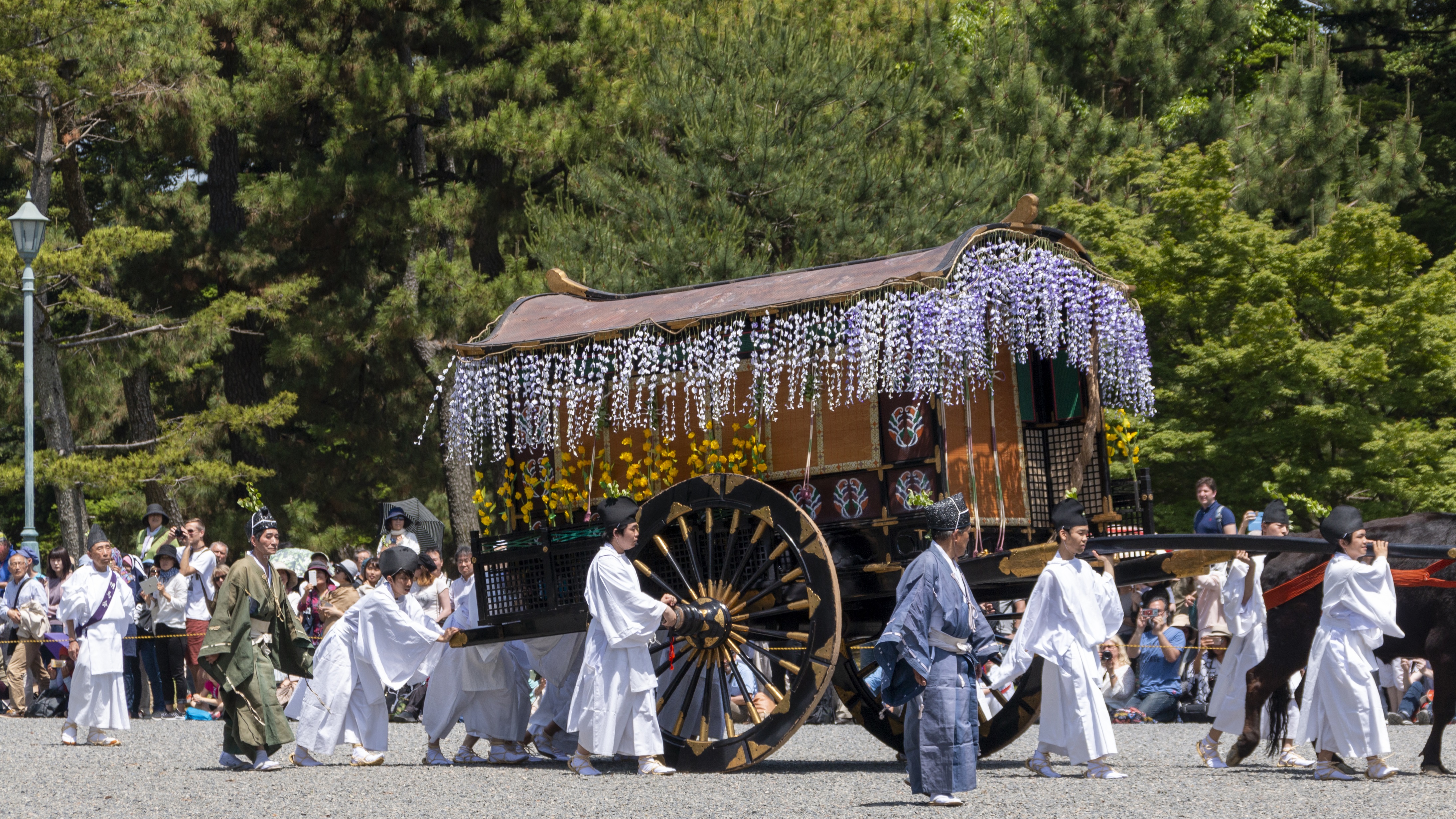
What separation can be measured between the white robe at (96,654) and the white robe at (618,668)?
4.75 m

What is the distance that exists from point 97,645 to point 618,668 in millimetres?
5072

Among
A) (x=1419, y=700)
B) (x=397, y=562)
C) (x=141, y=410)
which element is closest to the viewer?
(x=397, y=562)

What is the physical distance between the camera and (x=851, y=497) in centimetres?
1027

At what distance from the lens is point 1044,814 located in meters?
7.43

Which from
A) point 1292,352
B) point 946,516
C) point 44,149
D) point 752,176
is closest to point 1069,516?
point 946,516

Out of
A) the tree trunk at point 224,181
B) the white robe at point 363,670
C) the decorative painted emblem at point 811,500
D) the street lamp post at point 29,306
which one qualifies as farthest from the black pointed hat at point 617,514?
the tree trunk at point 224,181

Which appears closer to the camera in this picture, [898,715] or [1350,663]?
[1350,663]

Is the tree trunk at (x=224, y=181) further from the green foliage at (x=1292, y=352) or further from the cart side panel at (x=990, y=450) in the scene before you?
the cart side panel at (x=990, y=450)

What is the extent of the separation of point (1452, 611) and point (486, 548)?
6022 millimetres

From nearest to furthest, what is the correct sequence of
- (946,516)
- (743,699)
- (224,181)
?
(946,516) → (743,699) → (224,181)

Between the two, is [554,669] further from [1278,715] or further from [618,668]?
[1278,715]

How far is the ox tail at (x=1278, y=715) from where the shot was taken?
390 inches

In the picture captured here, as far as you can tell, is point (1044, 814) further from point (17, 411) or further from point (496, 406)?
point (17, 411)

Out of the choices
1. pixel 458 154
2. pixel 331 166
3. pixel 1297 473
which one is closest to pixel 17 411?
pixel 331 166
